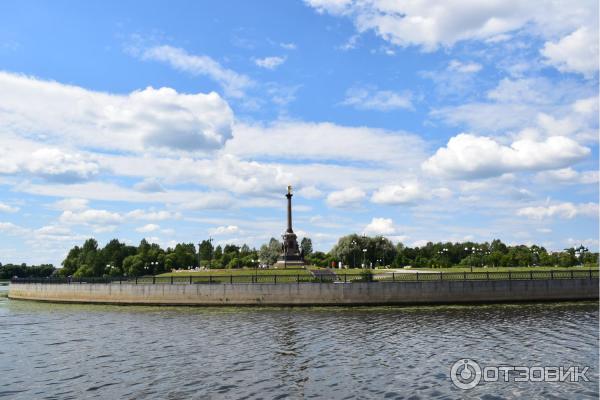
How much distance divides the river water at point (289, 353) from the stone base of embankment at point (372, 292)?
666cm

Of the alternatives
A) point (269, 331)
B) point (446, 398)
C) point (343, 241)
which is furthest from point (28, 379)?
point (343, 241)

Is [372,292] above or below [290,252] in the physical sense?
below

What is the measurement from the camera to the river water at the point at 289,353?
17.6 metres

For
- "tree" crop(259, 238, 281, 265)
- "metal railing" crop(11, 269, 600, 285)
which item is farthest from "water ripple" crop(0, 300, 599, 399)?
"tree" crop(259, 238, 281, 265)

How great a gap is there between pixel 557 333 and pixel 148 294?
40569mm

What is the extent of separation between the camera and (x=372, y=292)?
48.6 meters

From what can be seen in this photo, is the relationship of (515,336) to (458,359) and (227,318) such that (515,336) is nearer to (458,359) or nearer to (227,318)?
(458,359)

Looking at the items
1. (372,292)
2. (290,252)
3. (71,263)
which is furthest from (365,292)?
(71,263)

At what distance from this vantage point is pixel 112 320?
40.1 meters

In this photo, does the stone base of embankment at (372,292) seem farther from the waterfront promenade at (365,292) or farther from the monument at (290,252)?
the monument at (290,252)

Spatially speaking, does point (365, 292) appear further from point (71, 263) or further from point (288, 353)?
point (71, 263)

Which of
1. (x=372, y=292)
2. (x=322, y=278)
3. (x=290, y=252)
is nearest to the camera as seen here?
(x=372, y=292)

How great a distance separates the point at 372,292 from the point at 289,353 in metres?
26.0

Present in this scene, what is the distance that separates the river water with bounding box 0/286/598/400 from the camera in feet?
57.9
